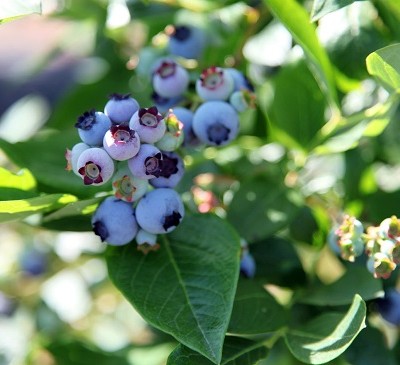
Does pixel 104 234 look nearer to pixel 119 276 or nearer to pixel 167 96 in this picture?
pixel 119 276

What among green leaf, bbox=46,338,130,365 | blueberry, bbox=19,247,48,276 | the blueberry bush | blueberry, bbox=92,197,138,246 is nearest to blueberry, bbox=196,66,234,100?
the blueberry bush

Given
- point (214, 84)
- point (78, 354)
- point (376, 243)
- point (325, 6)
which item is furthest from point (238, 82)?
point (78, 354)

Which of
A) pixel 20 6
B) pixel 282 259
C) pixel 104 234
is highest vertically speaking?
pixel 20 6

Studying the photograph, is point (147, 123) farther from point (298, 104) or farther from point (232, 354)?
point (298, 104)

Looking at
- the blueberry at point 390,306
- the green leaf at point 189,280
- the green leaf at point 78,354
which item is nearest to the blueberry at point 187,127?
the green leaf at point 189,280

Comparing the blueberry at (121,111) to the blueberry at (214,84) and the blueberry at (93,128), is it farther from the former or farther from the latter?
the blueberry at (214,84)

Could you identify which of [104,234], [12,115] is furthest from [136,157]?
[12,115]

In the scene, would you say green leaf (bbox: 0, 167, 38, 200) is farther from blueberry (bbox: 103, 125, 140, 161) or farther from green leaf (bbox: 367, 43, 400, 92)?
green leaf (bbox: 367, 43, 400, 92)
